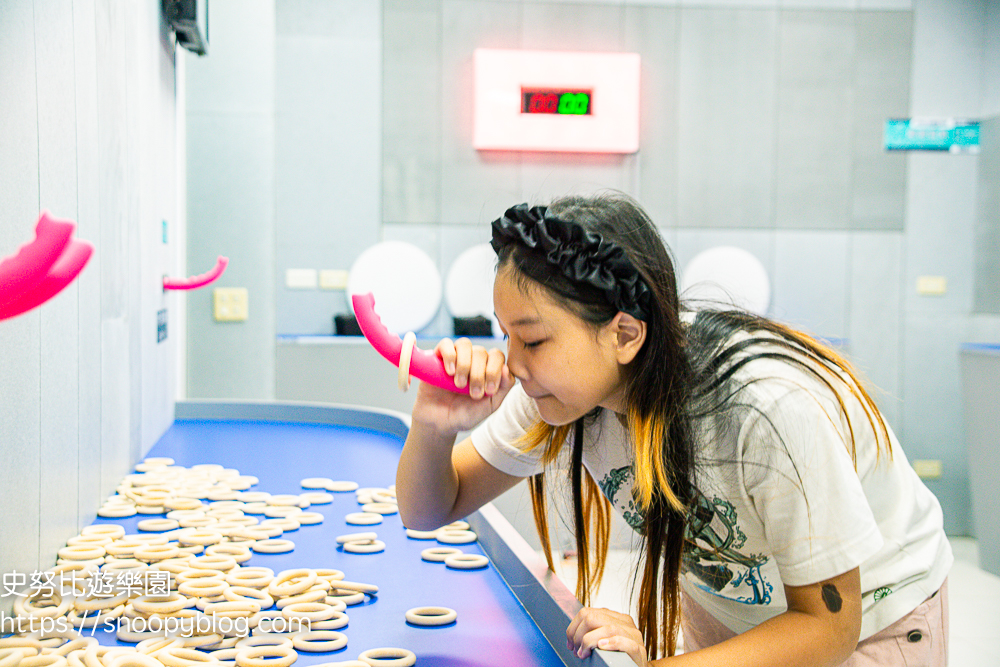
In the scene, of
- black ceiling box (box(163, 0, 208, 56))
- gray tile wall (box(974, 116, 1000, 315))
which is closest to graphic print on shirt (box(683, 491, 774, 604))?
black ceiling box (box(163, 0, 208, 56))

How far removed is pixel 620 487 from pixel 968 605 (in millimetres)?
3016

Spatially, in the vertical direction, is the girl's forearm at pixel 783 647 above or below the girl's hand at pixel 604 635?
below

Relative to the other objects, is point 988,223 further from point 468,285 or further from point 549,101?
point 468,285

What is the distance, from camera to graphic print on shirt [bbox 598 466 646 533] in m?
1.05

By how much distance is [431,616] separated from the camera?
3.01 ft

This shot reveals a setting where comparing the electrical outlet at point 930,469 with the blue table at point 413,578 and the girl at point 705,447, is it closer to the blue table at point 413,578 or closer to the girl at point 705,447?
the blue table at point 413,578

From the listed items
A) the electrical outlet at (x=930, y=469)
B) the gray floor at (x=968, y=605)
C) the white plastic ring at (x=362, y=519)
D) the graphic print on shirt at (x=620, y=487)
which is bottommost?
the gray floor at (x=968, y=605)

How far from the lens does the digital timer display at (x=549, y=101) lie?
409 centimetres

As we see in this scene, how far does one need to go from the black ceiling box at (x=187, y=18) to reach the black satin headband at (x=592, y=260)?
1804mm

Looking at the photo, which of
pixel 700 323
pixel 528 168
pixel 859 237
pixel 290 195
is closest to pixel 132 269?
pixel 700 323

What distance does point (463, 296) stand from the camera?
13.8 feet

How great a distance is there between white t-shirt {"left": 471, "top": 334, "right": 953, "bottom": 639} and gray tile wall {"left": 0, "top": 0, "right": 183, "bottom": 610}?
1.98 ft

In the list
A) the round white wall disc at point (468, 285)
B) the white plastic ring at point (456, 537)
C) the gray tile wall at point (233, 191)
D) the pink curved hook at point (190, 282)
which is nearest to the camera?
the white plastic ring at point (456, 537)

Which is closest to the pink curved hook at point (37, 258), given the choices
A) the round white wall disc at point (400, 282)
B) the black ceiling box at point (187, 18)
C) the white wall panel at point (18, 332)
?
the white wall panel at point (18, 332)
